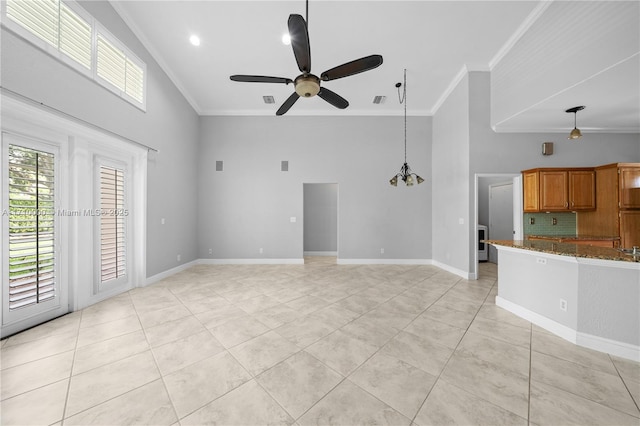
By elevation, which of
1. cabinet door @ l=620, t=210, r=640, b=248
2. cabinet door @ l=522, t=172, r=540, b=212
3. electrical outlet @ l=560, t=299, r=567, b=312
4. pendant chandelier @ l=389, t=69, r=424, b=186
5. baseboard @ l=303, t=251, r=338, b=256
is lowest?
baseboard @ l=303, t=251, r=338, b=256

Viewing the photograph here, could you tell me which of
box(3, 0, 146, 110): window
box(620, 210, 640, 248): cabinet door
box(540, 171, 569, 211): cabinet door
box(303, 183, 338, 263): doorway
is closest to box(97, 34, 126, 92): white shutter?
box(3, 0, 146, 110): window

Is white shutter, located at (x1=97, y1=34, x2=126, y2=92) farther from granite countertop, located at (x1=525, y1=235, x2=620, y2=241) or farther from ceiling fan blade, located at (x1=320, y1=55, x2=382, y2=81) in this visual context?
granite countertop, located at (x1=525, y1=235, x2=620, y2=241)

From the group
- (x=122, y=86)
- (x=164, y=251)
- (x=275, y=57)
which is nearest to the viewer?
(x=122, y=86)

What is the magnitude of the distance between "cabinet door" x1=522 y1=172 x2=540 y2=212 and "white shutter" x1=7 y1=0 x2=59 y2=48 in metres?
7.50

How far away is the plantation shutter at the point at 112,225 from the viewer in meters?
3.26

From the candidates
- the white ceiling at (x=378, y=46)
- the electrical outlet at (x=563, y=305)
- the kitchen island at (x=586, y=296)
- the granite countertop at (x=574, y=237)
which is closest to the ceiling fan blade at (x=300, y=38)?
the white ceiling at (x=378, y=46)

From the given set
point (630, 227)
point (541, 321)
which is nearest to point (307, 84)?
point (541, 321)

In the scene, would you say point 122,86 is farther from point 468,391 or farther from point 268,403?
point 468,391

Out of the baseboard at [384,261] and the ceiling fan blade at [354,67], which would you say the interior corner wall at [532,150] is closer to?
the baseboard at [384,261]

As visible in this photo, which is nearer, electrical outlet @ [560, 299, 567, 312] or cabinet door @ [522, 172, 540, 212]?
electrical outlet @ [560, 299, 567, 312]

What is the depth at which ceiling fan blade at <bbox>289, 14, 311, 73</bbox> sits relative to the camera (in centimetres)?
185

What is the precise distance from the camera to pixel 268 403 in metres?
1.46

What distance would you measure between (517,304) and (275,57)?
5378 mm

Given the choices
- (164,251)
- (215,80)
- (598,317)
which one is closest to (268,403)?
(598,317)
